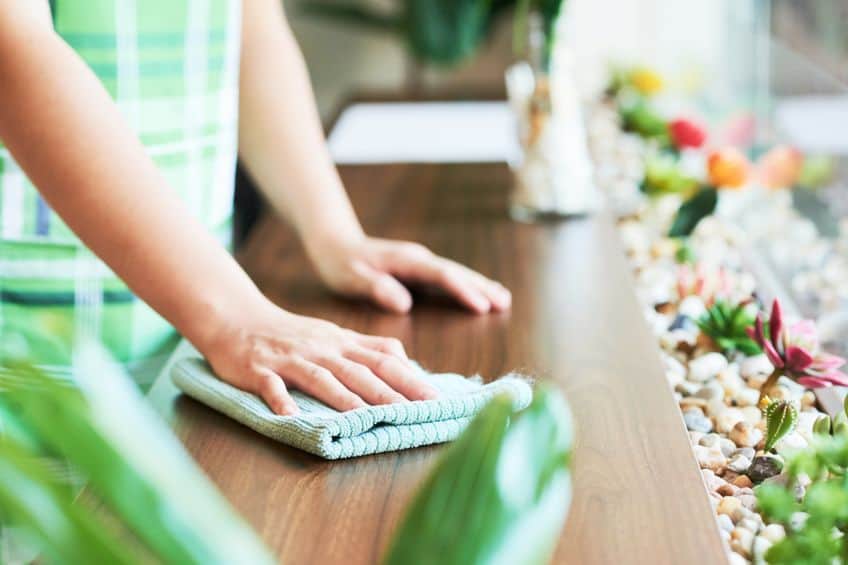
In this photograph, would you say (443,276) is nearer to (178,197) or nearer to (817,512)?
(178,197)

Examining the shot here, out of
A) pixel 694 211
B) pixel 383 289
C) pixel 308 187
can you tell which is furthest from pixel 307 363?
pixel 694 211

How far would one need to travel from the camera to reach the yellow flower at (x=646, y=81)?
9.34ft

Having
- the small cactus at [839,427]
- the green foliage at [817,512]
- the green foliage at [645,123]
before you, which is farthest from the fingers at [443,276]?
the green foliage at [645,123]

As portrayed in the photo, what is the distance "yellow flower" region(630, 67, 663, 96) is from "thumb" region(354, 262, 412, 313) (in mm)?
1699

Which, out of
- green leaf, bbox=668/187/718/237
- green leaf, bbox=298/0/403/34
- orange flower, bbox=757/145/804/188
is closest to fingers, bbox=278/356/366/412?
green leaf, bbox=668/187/718/237

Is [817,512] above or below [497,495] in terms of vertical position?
below

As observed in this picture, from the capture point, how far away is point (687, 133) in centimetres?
223

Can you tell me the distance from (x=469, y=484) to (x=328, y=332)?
1.82 ft

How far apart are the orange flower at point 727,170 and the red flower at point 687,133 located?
36cm

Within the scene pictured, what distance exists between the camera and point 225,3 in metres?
1.31

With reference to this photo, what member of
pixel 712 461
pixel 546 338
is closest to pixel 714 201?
pixel 546 338

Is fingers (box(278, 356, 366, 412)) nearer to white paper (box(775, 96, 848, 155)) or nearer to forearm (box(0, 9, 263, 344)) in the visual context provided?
forearm (box(0, 9, 263, 344))

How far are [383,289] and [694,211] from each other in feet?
1.63

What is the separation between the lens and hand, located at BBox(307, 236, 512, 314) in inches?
50.5
